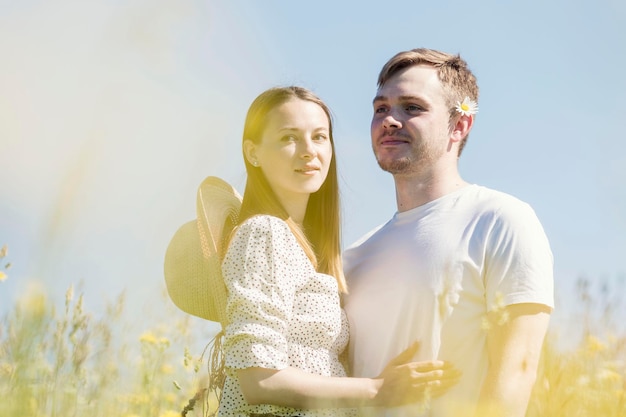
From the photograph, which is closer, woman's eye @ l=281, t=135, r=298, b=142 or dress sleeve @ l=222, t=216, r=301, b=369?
dress sleeve @ l=222, t=216, r=301, b=369

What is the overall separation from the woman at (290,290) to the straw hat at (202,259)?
0.33ft

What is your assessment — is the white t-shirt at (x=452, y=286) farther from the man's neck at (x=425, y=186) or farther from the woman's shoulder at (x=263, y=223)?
the woman's shoulder at (x=263, y=223)

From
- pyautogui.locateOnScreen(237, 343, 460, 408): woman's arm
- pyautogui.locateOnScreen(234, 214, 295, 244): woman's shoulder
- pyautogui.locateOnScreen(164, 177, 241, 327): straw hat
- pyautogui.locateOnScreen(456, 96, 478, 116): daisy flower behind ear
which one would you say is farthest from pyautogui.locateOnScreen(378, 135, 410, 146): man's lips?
pyautogui.locateOnScreen(237, 343, 460, 408): woman's arm

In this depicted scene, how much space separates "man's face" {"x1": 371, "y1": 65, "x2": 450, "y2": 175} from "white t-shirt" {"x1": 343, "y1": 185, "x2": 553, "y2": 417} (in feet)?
1.21

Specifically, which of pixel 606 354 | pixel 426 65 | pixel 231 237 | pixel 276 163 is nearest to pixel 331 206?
pixel 276 163

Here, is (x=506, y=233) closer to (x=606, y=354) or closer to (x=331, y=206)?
(x=331, y=206)

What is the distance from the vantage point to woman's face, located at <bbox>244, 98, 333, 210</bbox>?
126 inches

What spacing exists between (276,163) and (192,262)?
542 millimetres

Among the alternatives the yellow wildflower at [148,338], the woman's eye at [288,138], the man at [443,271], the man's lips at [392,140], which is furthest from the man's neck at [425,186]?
the yellow wildflower at [148,338]

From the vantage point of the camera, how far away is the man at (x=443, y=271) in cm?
293

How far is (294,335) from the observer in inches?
114

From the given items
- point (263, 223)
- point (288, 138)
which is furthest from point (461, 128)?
point (263, 223)

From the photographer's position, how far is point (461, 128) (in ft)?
13.0

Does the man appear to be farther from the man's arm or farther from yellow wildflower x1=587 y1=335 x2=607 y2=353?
A: yellow wildflower x1=587 y1=335 x2=607 y2=353
